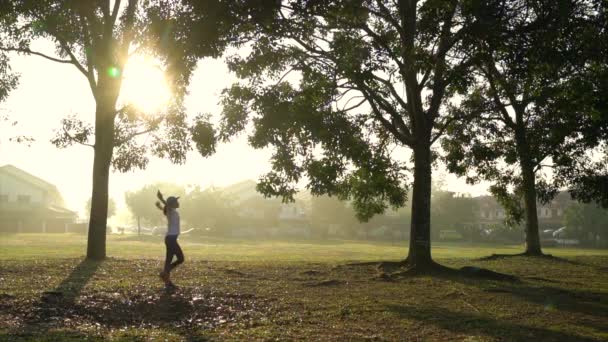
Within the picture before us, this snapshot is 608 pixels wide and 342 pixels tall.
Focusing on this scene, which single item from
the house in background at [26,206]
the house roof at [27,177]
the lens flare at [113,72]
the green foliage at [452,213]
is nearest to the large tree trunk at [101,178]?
the lens flare at [113,72]

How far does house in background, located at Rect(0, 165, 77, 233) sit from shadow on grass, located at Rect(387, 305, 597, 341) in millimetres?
73093

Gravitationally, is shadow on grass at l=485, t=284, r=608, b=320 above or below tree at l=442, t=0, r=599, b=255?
below

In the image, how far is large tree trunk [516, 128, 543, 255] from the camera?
72.8 feet

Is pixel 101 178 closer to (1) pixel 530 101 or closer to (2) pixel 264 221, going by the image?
(1) pixel 530 101

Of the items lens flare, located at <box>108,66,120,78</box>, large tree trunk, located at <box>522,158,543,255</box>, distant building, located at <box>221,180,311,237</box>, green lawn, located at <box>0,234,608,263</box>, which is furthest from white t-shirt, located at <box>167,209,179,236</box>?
distant building, located at <box>221,180,311,237</box>

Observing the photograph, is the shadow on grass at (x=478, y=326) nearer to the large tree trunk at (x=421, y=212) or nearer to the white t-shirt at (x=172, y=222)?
the white t-shirt at (x=172, y=222)

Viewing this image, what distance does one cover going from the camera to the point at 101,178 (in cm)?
1856

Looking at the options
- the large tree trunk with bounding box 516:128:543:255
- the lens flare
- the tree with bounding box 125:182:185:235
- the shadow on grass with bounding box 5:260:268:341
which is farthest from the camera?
the tree with bounding box 125:182:185:235

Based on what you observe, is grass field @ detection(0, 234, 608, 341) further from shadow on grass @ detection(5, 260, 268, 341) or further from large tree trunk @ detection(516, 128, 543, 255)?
large tree trunk @ detection(516, 128, 543, 255)

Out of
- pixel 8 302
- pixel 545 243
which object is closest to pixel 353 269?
pixel 8 302

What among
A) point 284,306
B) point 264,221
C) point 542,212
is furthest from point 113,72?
point 542,212

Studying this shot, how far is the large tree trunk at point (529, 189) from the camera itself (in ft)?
72.8

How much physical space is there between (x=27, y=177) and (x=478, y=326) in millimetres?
82676

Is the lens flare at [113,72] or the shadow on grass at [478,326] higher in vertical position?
the lens flare at [113,72]
